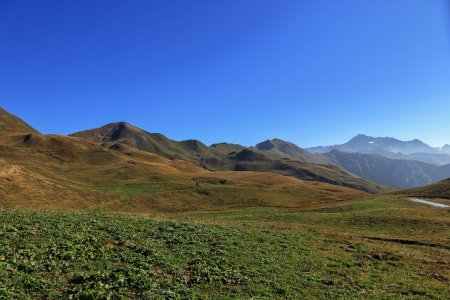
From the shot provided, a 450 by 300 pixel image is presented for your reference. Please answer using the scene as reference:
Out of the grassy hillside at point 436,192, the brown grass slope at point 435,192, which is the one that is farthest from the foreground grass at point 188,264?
the brown grass slope at point 435,192

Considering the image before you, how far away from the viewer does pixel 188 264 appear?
938 inches

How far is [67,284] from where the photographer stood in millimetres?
18641

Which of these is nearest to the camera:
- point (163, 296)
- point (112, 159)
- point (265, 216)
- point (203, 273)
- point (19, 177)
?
point (163, 296)

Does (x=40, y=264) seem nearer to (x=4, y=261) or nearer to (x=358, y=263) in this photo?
(x=4, y=261)

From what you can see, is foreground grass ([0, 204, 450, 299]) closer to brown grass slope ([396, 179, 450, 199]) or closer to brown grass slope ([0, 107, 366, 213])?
brown grass slope ([0, 107, 366, 213])

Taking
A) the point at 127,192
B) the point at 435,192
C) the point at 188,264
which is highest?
the point at 435,192

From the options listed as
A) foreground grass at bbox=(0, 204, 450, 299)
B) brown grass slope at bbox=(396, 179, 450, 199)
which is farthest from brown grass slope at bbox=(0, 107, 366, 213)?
foreground grass at bbox=(0, 204, 450, 299)

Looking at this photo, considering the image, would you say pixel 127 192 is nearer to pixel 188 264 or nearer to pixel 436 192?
pixel 188 264

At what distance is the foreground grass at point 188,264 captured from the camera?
62.4 ft

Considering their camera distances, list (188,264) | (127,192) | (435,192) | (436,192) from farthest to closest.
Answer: (435,192)
(436,192)
(127,192)
(188,264)

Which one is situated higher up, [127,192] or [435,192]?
[435,192]

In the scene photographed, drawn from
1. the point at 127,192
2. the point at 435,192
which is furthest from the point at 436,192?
the point at 127,192

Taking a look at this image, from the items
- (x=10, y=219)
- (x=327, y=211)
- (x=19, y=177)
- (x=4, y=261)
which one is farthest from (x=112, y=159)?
(x=4, y=261)

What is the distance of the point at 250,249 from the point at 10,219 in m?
19.4
